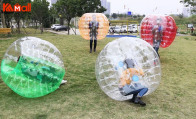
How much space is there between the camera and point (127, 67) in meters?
3.36

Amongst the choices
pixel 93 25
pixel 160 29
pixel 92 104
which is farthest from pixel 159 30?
pixel 92 104

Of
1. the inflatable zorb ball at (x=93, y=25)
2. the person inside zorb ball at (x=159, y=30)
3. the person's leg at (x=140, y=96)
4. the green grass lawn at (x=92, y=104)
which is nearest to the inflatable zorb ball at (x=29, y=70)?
the green grass lawn at (x=92, y=104)

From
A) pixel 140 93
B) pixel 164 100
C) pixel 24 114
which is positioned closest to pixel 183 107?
pixel 164 100

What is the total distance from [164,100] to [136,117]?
968mm

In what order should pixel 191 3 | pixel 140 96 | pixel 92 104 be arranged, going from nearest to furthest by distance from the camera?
pixel 140 96
pixel 92 104
pixel 191 3

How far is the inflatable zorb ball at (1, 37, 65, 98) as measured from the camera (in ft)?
11.2

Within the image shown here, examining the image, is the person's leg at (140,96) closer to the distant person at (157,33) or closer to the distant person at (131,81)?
the distant person at (131,81)

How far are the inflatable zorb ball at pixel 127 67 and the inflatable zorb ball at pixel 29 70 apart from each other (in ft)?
3.27

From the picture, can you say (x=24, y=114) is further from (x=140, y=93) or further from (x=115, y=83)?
(x=140, y=93)

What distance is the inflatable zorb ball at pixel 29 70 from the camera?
11.2ft

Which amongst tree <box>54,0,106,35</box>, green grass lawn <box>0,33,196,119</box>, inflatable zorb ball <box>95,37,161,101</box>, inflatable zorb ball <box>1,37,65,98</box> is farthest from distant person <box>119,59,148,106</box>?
tree <box>54,0,106,35</box>

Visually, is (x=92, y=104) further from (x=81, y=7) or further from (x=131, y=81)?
(x=81, y=7)

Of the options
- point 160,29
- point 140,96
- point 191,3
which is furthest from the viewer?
point 191,3

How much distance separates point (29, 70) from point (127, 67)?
5.86 ft
